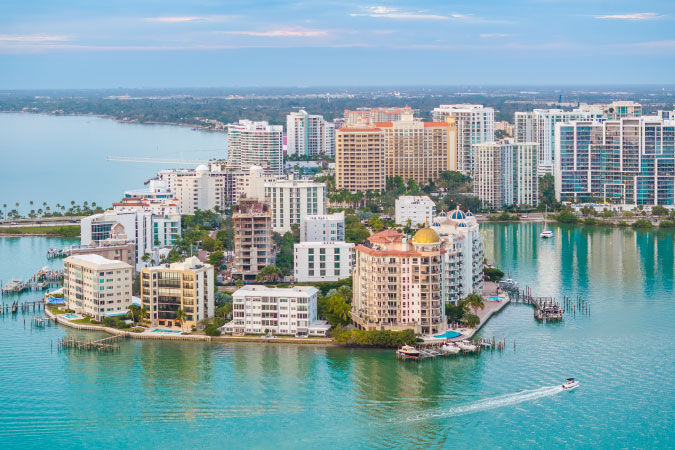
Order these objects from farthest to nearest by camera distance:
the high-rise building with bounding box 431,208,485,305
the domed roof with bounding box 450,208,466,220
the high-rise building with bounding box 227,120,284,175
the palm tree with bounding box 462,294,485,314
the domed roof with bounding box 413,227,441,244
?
1. the high-rise building with bounding box 227,120,284,175
2. the domed roof with bounding box 450,208,466,220
3. the high-rise building with bounding box 431,208,485,305
4. the palm tree with bounding box 462,294,485,314
5. the domed roof with bounding box 413,227,441,244

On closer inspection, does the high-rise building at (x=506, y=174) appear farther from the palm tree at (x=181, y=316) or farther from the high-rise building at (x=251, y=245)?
the palm tree at (x=181, y=316)

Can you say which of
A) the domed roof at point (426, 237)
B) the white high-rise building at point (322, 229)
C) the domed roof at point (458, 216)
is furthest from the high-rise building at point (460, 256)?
the white high-rise building at point (322, 229)

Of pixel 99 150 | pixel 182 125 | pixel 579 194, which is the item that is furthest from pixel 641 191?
pixel 182 125

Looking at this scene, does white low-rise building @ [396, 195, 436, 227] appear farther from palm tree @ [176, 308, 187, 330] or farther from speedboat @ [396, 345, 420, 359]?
speedboat @ [396, 345, 420, 359]

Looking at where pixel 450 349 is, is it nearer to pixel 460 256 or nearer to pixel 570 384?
pixel 570 384

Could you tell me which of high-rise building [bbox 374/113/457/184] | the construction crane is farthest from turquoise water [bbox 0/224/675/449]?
the construction crane

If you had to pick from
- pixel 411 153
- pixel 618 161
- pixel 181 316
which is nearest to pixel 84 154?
pixel 411 153
